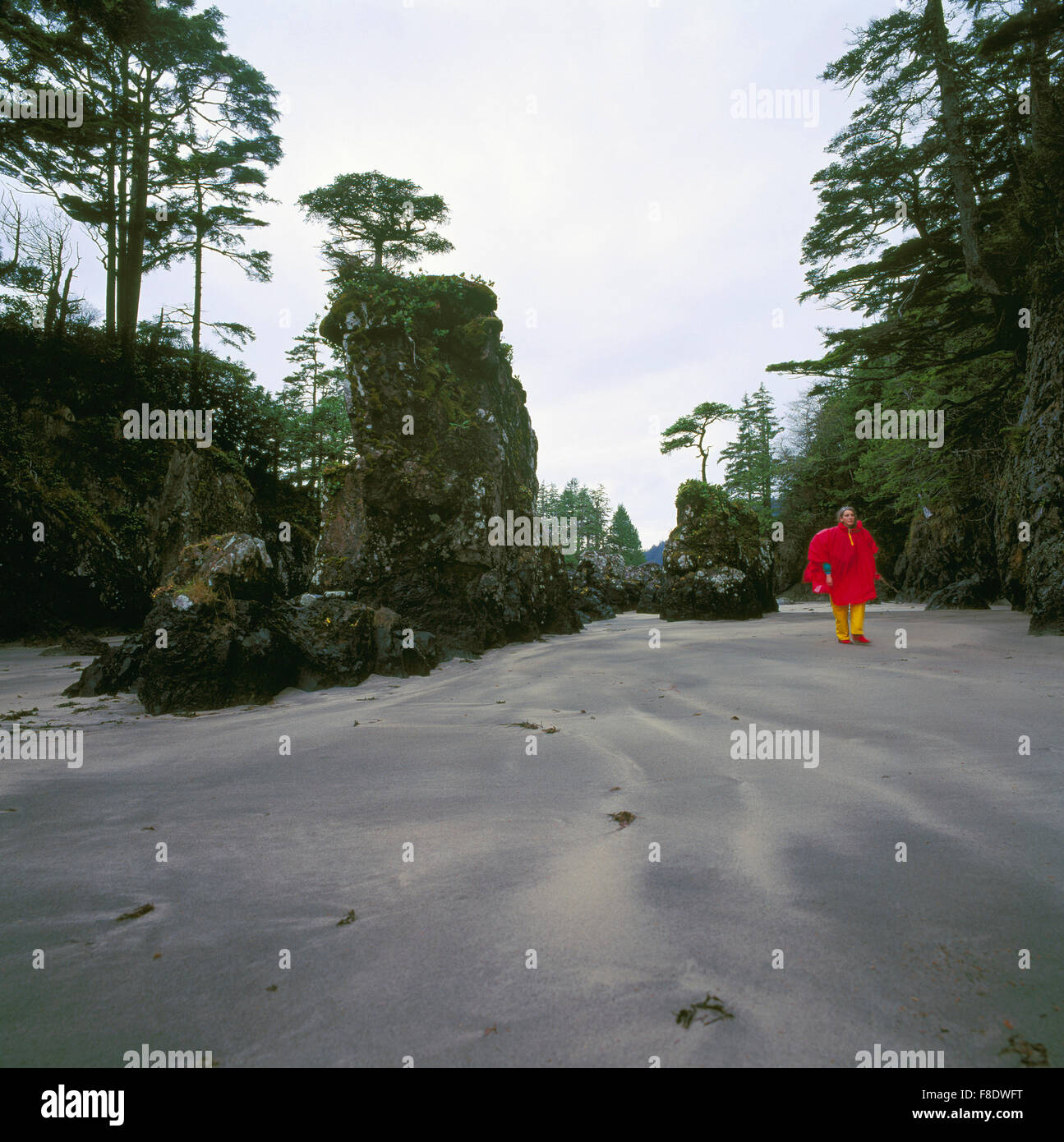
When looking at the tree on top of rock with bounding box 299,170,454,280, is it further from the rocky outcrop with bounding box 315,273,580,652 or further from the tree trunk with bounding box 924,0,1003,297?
the tree trunk with bounding box 924,0,1003,297

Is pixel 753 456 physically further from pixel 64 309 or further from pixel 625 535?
pixel 64 309

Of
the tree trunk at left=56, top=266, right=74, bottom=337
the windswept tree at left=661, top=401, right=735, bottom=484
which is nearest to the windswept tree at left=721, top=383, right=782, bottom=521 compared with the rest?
the windswept tree at left=661, top=401, right=735, bottom=484

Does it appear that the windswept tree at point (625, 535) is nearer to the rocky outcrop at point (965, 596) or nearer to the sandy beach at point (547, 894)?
the rocky outcrop at point (965, 596)

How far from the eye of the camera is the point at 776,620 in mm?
11406

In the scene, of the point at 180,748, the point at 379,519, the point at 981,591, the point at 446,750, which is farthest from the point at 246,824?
the point at 981,591

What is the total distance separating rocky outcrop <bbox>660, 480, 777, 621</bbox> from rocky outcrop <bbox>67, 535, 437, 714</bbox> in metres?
7.93

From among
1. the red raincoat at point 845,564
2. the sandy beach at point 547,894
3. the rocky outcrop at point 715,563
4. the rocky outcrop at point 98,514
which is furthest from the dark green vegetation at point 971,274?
the rocky outcrop at point 98,514

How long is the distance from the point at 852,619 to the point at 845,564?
803 millimetres

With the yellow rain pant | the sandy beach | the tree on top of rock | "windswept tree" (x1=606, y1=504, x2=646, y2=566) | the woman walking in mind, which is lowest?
the sandy beach

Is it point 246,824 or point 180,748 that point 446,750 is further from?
point 180,748

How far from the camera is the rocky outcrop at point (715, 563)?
12680mm

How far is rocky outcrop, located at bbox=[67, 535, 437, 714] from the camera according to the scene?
4.82 metres

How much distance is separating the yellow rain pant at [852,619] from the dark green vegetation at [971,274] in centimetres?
169
